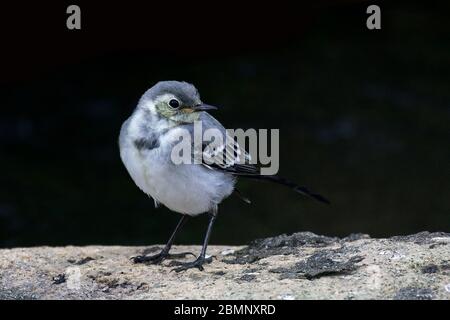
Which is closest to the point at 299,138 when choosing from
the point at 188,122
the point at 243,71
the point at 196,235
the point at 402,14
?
the point at 243,71

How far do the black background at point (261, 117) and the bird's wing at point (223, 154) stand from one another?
3.87 meters

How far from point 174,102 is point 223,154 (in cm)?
68

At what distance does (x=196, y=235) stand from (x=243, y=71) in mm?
4768

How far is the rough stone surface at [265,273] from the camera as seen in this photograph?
675 centimetres

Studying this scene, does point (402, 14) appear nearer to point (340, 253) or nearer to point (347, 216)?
point (347, 216)

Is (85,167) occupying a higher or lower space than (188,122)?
lower

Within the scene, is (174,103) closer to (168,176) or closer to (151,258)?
(168,176)

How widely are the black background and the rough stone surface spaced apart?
13.2 ft

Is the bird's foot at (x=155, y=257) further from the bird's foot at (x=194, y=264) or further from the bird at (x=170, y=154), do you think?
the bird's foot at (x=194, y=264)

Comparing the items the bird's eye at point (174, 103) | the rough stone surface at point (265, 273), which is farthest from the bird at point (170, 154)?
the rough stone surface at point (265, 273)

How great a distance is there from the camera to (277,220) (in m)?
12.9

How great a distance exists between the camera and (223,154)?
8164mm

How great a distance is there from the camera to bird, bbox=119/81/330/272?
7621 mm

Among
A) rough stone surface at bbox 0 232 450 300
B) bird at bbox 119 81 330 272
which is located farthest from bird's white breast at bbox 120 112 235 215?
rough stone surface at bbox 0 232 450 300
